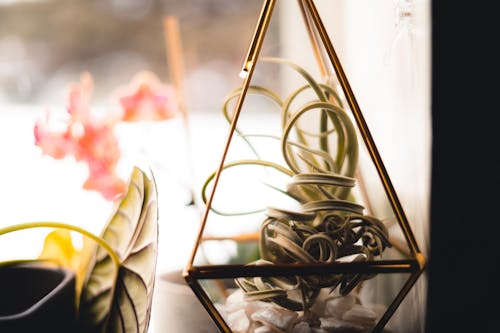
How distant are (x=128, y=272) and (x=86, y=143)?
0.68ft

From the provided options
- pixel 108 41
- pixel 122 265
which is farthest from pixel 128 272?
pixel 108 41

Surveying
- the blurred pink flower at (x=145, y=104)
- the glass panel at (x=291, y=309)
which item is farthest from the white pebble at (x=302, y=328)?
the blurred pink flower at (x=145, y=104)

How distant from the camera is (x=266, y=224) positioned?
1.68ft

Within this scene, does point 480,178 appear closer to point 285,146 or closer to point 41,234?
point 285,146

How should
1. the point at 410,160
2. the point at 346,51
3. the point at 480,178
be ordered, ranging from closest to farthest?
the point at 480,178
the point at 410,160
the point at 346,51

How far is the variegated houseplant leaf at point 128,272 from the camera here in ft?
1.90

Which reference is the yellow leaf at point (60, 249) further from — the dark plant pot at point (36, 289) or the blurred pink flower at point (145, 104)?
the blurred pink flower at point (145, 104)

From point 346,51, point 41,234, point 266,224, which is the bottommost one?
point 41,234

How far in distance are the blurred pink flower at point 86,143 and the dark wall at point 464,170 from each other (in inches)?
15.4

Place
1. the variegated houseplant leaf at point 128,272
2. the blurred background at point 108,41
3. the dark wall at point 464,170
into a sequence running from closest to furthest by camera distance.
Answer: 1. the dark wall at point 464,170
2. the variegated houseplant leaf at point 128,272
3. the blurred background at point 108,41

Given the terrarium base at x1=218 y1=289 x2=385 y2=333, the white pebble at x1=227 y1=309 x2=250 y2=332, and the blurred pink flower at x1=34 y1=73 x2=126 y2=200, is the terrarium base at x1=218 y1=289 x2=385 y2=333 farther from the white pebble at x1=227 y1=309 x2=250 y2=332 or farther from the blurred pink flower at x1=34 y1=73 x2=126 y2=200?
the blurred pink flower at x1=34 y1=73 x2=126 y2=200

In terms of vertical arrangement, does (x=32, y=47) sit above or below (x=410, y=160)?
above

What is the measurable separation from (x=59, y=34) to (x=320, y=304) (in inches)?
25.0

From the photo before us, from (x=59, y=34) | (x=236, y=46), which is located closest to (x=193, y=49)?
(x=236, y=46)
